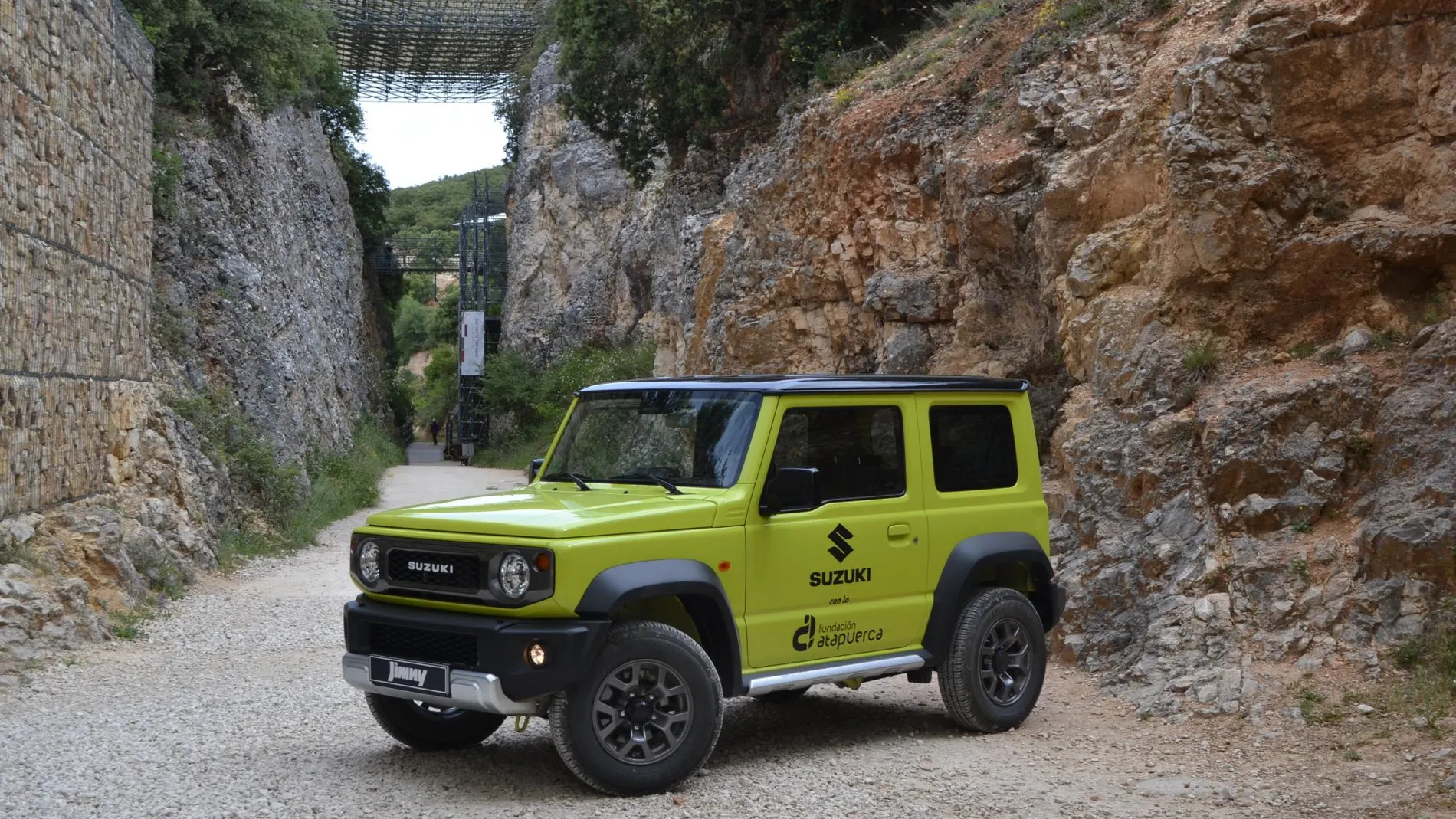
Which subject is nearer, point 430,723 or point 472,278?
point 430,723

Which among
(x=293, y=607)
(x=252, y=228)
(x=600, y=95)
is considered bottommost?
(x=293, y=607)

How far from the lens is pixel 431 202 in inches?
4033

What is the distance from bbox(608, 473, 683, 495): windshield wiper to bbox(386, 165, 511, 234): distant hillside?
7982 centimetres

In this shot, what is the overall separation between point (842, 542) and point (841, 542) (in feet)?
0.04

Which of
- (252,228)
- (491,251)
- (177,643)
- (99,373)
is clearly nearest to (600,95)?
(252,228)

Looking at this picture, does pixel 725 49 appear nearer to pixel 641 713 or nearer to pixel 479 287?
pixel 641 713

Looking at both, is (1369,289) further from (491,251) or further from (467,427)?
(491,251)

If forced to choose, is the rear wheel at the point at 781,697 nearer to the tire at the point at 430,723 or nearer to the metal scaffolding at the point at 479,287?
the tire at the point at 430,723

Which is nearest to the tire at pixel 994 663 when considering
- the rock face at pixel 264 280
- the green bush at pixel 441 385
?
the rock face at pixel 264 280

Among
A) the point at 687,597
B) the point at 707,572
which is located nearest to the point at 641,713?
the point at 687,597

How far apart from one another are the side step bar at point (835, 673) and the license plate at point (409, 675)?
60.9 inches

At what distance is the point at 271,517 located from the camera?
20219 mm

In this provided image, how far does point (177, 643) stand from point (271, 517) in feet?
27.2

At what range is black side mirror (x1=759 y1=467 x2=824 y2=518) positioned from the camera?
6.82 meters
